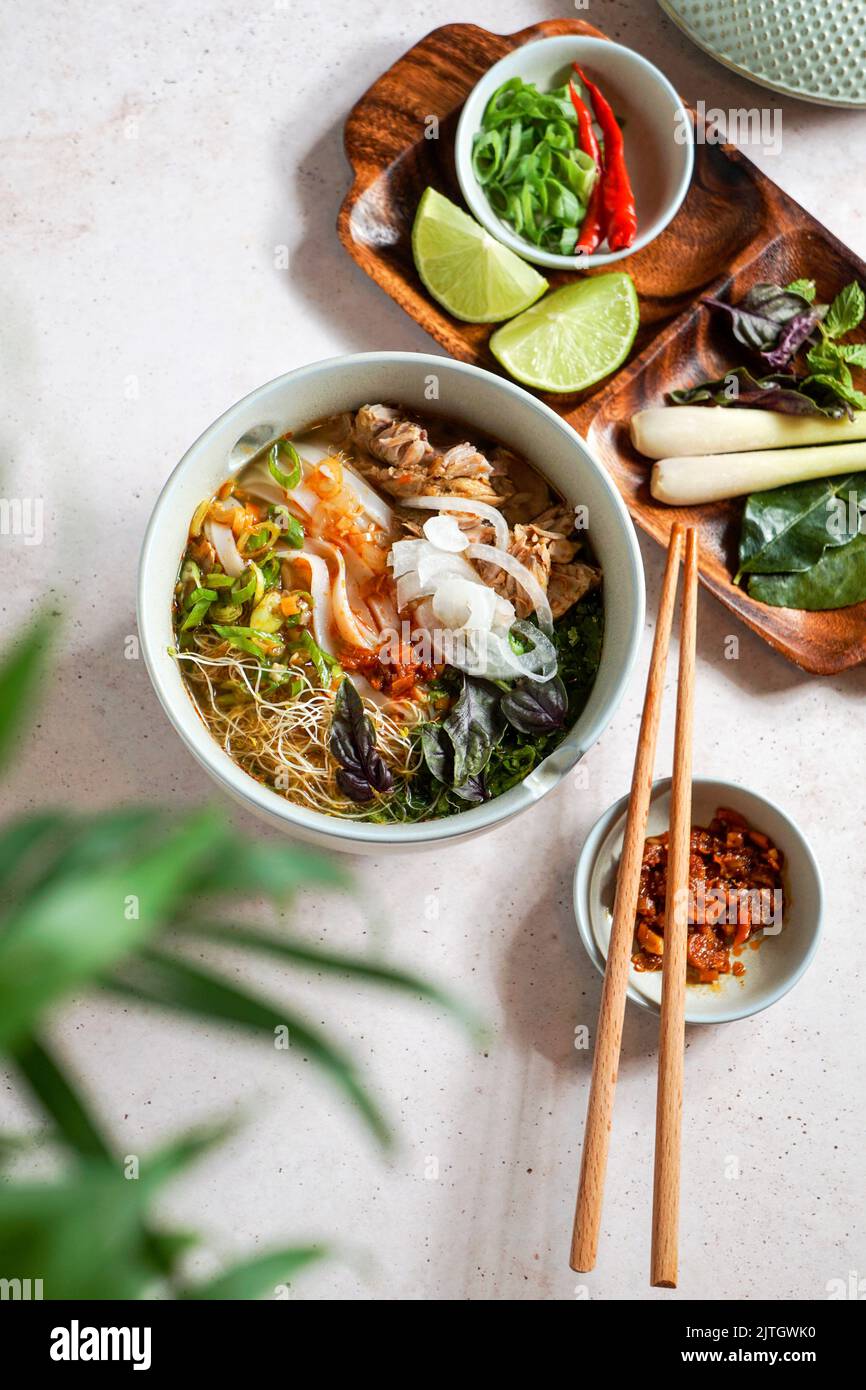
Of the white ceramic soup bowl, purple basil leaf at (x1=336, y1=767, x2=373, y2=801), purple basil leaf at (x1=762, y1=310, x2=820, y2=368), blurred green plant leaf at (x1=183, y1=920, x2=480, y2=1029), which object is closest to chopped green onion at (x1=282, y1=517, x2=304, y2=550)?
the white ceramic soup bowl

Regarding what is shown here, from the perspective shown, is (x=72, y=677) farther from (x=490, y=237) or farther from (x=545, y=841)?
(x=490, y=237)

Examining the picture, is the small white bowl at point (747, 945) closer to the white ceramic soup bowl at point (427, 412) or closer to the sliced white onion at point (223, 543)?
the white ceramic soup bowl at point (427, 412)

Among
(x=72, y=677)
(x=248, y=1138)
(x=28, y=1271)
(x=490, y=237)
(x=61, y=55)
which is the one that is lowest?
(x=248, y=1138)

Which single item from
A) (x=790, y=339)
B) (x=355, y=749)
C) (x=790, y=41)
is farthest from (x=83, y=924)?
(x=790, y=41)

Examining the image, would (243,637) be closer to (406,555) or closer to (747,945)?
(406,555)

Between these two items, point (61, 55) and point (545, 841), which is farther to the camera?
point (61, 55)
